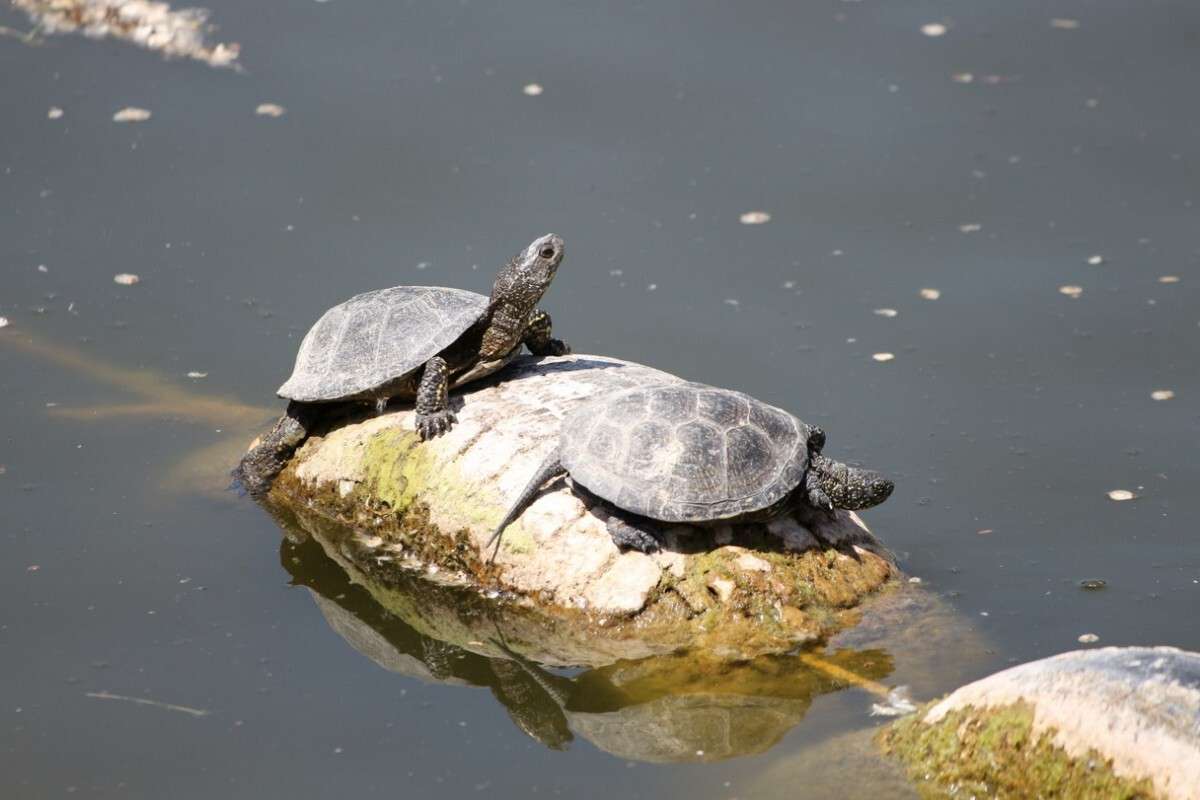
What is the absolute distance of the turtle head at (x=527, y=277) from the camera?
735 centimetres

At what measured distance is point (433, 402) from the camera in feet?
23.2

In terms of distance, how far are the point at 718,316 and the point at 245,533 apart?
159 inches

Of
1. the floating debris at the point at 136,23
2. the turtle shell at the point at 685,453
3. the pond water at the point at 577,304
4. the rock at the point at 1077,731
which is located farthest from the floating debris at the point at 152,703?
the floating debris at the point at 136,23

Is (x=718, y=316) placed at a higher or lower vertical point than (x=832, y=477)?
lower

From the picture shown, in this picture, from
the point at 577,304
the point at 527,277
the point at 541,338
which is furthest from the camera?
the point at 577,304

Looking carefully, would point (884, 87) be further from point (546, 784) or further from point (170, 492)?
point (546, 784)

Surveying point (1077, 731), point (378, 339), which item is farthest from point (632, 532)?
point (1077, 731)

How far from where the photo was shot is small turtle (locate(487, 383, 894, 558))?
621cm

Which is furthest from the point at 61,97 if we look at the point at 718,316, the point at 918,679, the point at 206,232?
the point at 918,679

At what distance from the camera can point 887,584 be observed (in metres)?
6.88

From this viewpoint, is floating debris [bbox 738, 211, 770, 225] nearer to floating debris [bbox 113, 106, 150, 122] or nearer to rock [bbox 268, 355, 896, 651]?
rock [bbox 268, 355, 896, 651]

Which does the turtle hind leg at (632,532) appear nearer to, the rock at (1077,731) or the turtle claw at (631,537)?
the turtle claw at (631,537)

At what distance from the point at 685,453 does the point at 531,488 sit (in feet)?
2.60

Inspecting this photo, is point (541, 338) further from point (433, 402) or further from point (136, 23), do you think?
point (136, 23)
